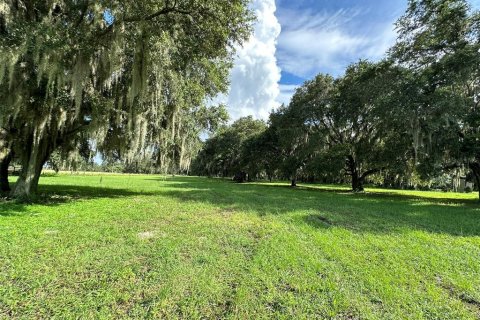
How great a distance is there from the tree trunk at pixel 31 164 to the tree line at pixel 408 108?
1392cm

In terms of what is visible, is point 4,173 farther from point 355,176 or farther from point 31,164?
point 355,176

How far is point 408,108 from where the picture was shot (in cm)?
1203

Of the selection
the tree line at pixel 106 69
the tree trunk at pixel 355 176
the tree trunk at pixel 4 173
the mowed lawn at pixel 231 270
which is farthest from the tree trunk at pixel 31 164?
the tree trunk at pixel 355 176

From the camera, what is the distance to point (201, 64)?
372 inches

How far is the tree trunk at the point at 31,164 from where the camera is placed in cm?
808

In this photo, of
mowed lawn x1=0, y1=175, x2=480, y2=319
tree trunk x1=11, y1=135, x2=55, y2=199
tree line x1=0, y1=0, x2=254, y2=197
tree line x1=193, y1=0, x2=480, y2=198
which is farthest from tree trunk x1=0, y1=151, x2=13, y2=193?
Result: tree line x1=193, y1=0, x2=480, y2=198

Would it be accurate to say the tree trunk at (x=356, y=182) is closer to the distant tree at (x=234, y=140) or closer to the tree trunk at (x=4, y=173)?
the distant tree at (x=234, y=140)

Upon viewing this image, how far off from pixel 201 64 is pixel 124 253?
729 cm

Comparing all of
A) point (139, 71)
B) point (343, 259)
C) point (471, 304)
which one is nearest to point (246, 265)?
point (343, 259)

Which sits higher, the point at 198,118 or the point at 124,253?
the point at 198,118

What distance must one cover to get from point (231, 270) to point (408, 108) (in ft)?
39.6

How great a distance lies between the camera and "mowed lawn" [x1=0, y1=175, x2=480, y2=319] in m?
2.62

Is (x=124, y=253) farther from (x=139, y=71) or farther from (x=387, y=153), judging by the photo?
(x=387, y=153)

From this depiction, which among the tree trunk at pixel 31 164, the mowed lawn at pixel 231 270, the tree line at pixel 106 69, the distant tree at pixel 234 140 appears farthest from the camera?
the distant tree at pixel 234 140
